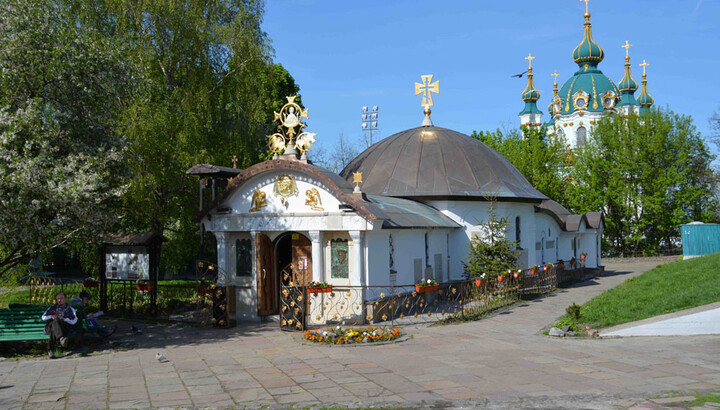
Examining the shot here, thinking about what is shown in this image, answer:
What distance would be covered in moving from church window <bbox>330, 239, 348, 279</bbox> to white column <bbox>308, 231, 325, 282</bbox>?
1.21ft

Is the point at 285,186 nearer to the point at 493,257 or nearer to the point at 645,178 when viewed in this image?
the point at 493,257

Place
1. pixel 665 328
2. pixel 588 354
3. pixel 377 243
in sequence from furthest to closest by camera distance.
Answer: pixel 377 243, pixel 665 328, pixel 588 354

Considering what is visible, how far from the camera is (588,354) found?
12.5 m

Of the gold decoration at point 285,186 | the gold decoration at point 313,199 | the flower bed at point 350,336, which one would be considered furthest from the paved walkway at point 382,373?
the gold decoration at point 285,186

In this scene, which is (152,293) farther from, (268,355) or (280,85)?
(280,85)

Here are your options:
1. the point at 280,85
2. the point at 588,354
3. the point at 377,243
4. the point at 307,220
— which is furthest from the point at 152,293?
the point at 280,85

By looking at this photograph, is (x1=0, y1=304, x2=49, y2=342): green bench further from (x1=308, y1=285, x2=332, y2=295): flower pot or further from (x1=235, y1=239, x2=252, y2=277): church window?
(x1=308, y1=285, x2=332, y2=295): flower pot

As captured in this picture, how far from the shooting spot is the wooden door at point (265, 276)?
18.5 metres

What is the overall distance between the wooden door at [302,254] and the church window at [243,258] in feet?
4.48

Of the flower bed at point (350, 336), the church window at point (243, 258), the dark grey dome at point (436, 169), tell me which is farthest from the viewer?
the dark grey dome at point (436, 169)

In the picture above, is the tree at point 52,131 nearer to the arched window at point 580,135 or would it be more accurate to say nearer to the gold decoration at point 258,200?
the gold decoration at point 258,200

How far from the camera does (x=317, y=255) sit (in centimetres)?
1777

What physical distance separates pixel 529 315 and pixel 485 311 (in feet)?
4.40

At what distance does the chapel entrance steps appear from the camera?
16.5 meters
